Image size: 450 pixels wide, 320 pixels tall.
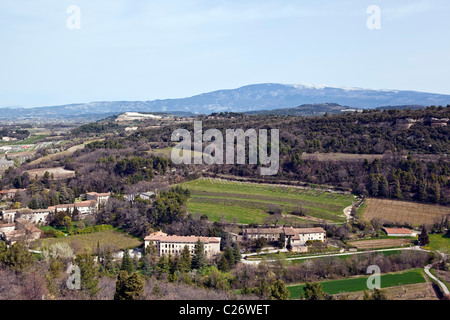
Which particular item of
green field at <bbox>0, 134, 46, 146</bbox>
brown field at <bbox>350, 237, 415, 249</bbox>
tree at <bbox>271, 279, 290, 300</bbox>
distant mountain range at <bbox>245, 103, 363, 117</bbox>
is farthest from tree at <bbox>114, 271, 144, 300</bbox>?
distant mountain range at <bbox>245, 103, 363, 117</bbox>

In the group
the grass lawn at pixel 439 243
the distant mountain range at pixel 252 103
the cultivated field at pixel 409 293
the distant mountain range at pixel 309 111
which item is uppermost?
the distant mountain range at pixel 252 103

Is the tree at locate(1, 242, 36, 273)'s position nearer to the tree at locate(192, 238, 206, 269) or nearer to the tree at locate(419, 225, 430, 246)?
the tree at locate(192, 238, 206, 269)

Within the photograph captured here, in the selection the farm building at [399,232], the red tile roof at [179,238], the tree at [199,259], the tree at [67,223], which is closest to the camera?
the tree at [199,259]

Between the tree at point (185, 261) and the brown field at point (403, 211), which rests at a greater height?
the brown field at point (403, 211)

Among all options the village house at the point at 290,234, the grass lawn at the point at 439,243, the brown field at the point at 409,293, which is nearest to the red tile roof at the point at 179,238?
the village house at the point at 290,234

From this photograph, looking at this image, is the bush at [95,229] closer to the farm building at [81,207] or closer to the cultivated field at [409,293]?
the farm building at [81,207]

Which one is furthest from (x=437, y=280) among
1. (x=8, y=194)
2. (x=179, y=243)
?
(x=8, y=194)

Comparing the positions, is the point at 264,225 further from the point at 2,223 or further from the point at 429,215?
the point at 2,223

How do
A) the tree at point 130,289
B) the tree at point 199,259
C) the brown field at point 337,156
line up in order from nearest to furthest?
the tree at point 130,289
the tree at point 199,259
the brown field at point 337,156
